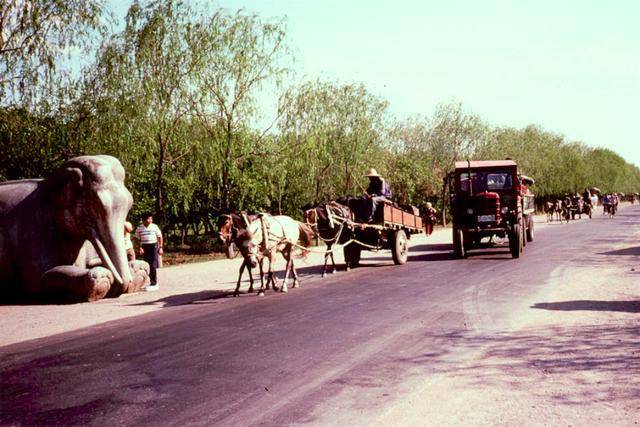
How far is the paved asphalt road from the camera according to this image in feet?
17.5

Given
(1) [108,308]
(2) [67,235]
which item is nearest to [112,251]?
(2) [67,235]

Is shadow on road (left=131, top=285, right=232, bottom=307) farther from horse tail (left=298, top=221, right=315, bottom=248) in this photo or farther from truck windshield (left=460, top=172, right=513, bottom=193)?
truck windshield (left=460, top=172, right=513, bottom=193)

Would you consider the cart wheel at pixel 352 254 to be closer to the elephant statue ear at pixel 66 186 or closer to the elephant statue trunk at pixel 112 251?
→ the elephant statue trunk at pixel 112 251

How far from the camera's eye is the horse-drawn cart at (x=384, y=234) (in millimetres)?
16953

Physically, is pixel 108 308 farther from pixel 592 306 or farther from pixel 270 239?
pixel 592 306

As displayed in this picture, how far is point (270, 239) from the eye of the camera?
12.5m

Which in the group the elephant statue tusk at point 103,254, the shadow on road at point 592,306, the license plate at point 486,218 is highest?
the license plate at point 486,218

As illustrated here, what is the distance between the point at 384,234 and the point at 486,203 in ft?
11.6

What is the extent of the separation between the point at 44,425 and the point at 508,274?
39.0ft

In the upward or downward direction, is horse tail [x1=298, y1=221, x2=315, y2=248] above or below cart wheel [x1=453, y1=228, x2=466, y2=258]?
A: above

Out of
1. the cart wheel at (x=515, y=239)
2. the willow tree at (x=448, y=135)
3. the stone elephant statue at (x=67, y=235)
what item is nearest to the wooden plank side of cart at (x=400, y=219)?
the cart wheel at (x=515, y=239)

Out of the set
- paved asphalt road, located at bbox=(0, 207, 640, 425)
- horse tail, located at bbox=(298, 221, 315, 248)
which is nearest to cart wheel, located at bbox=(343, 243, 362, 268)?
horse tail, located at bbox=(298, 221, 315, 248)

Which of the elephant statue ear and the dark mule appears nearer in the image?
the dark mule

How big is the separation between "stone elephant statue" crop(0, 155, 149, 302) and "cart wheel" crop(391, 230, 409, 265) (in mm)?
7849
